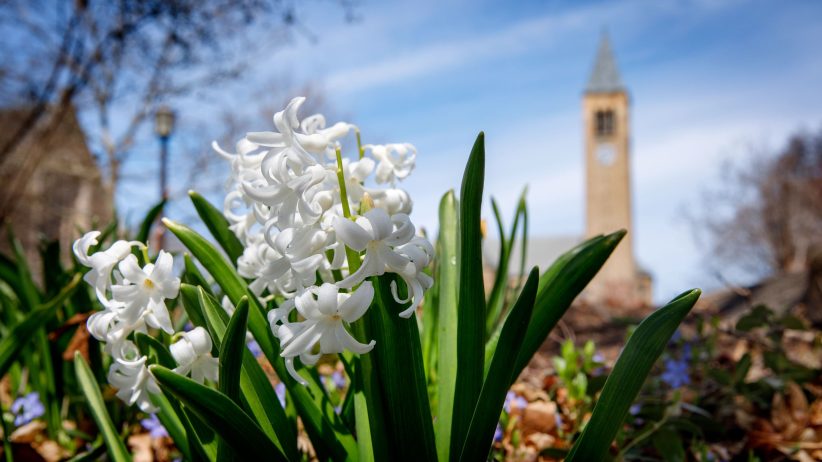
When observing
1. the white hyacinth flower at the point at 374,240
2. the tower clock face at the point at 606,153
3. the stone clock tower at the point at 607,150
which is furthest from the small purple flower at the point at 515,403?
the tower clock face at the point at 606,153

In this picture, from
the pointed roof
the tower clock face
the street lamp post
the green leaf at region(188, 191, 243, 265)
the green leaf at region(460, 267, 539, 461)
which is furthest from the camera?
the pointed roof

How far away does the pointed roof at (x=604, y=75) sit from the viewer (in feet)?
172

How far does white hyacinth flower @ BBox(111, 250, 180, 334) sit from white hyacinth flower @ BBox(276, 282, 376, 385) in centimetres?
22

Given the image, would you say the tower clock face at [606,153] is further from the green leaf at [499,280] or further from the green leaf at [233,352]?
the green leaf at [233,352]

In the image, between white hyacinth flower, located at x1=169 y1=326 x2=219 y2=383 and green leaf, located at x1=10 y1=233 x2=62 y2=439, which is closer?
white hyacinth flower, located at x1=169 y1=326 x2=219 y2=383

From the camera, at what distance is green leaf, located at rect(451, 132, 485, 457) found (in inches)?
40.8

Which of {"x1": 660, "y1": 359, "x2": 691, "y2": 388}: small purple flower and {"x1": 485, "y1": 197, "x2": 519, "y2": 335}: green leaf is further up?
{"x1": 485, "y1": 197, "x2": 519, "y2": 335}: green leaf

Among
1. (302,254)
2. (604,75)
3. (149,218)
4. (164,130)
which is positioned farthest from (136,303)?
(604,75)

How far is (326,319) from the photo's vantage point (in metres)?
0.89

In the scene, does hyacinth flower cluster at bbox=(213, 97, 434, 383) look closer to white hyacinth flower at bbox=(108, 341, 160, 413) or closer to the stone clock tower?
white hyacinth flower at bbox=(108, 341, 160, 413)

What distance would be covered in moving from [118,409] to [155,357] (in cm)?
89

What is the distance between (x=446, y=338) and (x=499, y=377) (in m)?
0.28

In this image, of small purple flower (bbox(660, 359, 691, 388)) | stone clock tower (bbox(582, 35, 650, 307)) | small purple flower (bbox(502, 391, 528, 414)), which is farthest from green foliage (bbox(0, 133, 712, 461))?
stone clock tower (bbox(582, 35, 650, 307))

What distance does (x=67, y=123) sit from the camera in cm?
1369
